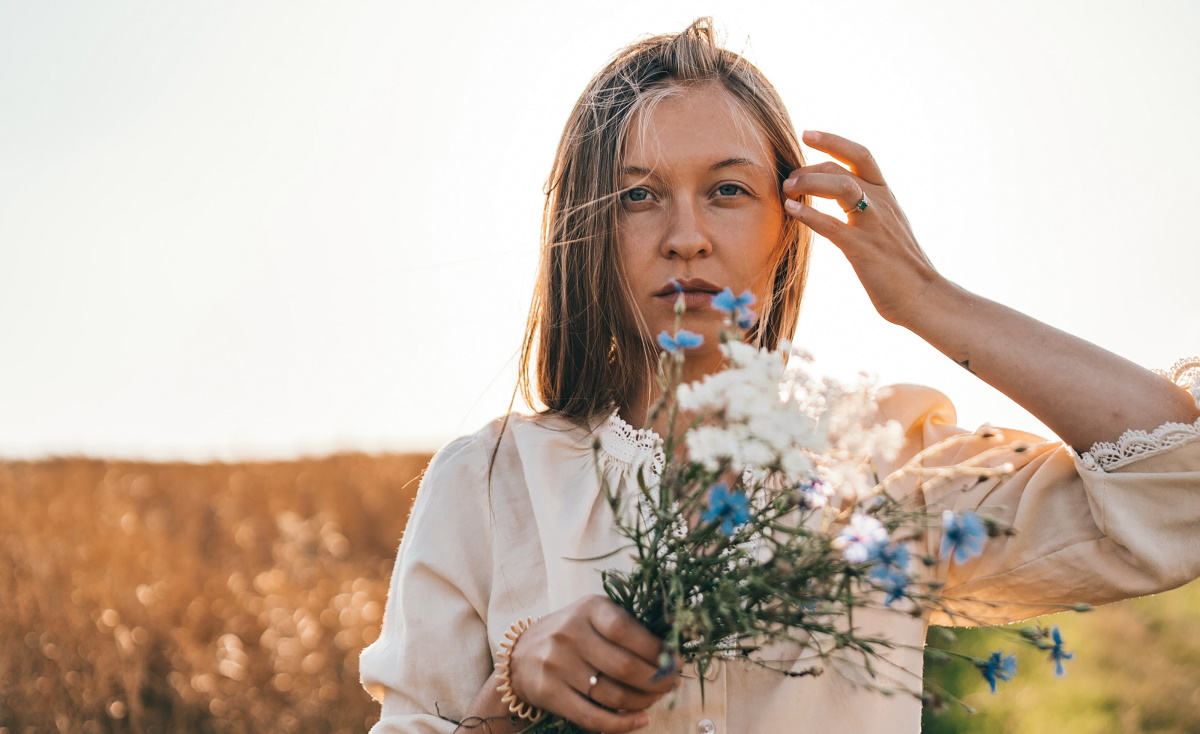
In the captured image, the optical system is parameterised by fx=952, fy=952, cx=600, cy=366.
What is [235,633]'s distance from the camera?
5156 mm

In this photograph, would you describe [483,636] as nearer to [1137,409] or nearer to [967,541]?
[967,541]

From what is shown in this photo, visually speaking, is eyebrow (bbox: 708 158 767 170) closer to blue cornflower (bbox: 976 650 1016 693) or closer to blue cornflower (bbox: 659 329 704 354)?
blue cornflower (bbox: 659 329 704 354)

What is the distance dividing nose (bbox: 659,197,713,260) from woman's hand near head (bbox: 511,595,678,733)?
0.74 meters

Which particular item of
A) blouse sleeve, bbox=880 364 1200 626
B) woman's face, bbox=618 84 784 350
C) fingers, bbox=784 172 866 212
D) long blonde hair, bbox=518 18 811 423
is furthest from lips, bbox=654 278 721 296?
blouse sleeve, bbox=880 364 1200 626

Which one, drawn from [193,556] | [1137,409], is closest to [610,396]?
[1137,409]

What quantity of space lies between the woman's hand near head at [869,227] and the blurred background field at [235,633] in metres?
3.54

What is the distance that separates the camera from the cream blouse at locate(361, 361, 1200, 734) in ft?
5.54

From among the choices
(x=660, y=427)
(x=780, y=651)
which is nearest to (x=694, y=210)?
(x=660, y=427)

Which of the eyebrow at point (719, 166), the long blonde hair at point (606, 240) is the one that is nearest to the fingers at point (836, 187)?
the eyebrow at point (719, 166)

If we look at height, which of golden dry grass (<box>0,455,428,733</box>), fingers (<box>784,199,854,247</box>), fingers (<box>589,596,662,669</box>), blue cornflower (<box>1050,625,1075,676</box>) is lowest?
golden dry grass (<box>0,455,428,733</box>)

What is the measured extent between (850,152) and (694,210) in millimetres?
329

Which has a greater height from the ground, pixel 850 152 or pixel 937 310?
pixel 850 152

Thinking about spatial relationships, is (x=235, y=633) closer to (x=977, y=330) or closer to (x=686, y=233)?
(x=686, y=233)

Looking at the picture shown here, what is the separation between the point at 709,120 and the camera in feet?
6.56
